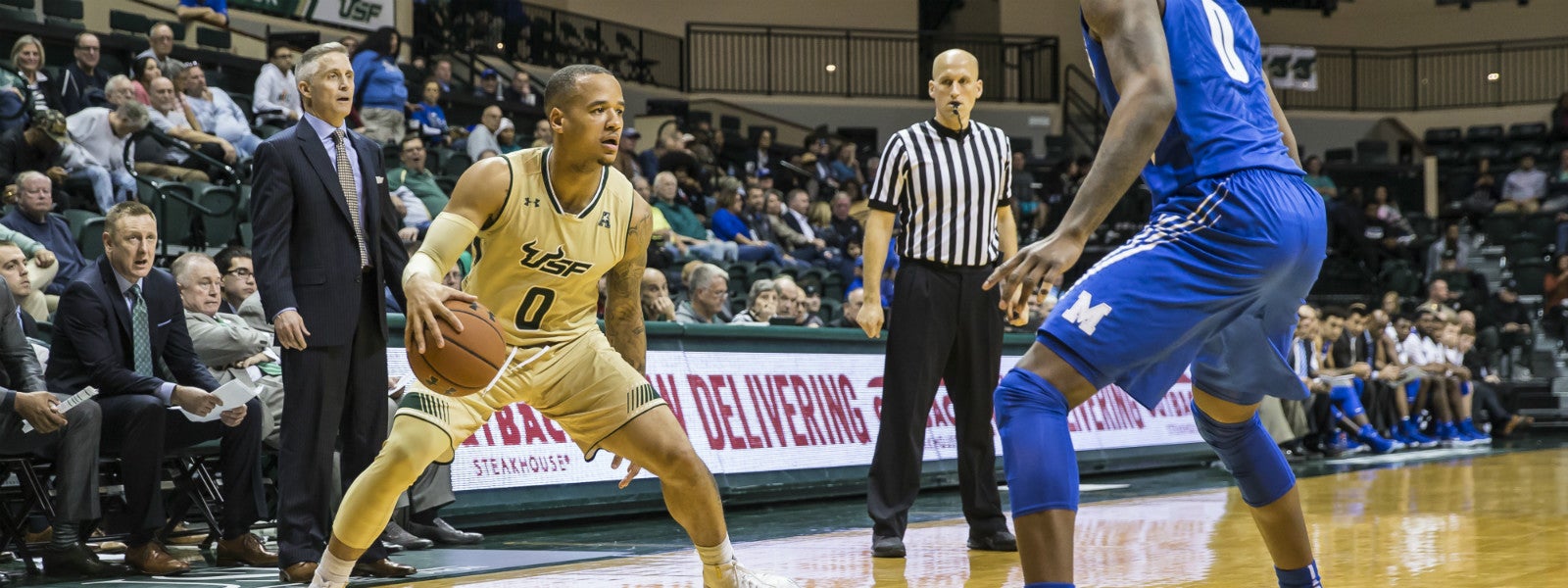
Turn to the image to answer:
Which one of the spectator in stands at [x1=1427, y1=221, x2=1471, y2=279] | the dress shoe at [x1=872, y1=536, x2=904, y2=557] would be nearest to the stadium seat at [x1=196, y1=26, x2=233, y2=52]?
the dress shoe at [x1=872, y1=536, x2=904, y2=557]

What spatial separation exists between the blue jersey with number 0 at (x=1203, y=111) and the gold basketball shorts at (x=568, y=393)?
1566 millimetres

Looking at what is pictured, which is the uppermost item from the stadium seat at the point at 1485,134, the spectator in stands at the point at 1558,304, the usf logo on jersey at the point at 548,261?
the stadium seat at the point at 1485,134

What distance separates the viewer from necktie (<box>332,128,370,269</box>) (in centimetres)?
562

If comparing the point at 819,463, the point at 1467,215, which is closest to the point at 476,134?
the point at 819,463

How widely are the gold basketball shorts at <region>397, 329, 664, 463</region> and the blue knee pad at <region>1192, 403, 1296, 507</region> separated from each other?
149 cm

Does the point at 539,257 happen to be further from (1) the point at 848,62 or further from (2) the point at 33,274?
(1) the point at 848,62

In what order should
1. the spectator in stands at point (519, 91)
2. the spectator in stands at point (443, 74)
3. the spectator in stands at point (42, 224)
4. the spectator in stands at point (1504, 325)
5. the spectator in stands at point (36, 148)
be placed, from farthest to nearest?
the spectator in stands at point (1504, 325), the spectator in stands at point (519, 91), the spectator in stands at point (443, 74), the spectator in stands at point (36, 148), the spectator in stands at point (42, 224)

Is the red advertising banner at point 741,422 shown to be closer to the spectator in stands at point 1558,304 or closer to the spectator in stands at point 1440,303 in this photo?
the spectator in stands at point 1440,303

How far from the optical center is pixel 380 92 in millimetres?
13945

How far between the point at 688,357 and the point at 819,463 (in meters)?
1.20

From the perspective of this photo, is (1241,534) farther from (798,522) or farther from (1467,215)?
(1467,215)

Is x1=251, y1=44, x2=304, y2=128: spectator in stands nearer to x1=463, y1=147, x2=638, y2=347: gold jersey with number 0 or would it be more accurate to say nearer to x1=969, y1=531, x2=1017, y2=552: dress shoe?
x1=969, y1=531, x2=1017, y2=552: dress shoe

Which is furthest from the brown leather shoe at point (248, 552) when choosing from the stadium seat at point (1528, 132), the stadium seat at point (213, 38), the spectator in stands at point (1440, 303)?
the stadium seat at point (1528, 132)

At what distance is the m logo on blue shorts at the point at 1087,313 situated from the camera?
3.06 m
